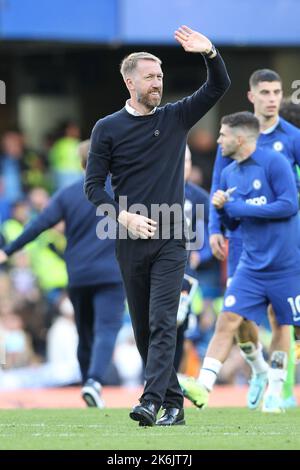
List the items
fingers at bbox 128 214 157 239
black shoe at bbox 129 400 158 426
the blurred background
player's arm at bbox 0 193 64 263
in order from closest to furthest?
fingers at bbox 128 214 157 239 → black shoe at bbox 129 400 158 426 → player's arm at bbox 0 193 64 263 → the blurred background

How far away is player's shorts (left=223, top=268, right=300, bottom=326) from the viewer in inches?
382

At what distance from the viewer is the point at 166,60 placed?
2333 cm

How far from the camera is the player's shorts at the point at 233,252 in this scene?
34.6ft

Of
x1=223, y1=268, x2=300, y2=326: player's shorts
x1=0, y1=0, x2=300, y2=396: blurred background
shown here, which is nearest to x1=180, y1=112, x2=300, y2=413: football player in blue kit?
x1=223, y1=268, x2=300, y2=326: player's shorts

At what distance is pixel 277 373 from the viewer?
980 cm

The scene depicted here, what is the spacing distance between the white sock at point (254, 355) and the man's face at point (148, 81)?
3026 millimetres

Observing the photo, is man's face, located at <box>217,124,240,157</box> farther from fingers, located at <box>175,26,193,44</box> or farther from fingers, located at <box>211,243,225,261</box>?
fingers, located at <box>175,26,193,44</box>

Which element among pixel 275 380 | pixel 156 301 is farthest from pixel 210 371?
pixel 156 301

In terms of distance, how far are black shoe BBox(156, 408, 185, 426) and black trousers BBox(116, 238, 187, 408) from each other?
0.12ft

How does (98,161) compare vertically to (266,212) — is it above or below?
below

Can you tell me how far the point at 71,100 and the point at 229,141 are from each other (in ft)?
46.9

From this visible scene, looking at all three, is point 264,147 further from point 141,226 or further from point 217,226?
point 141,226
